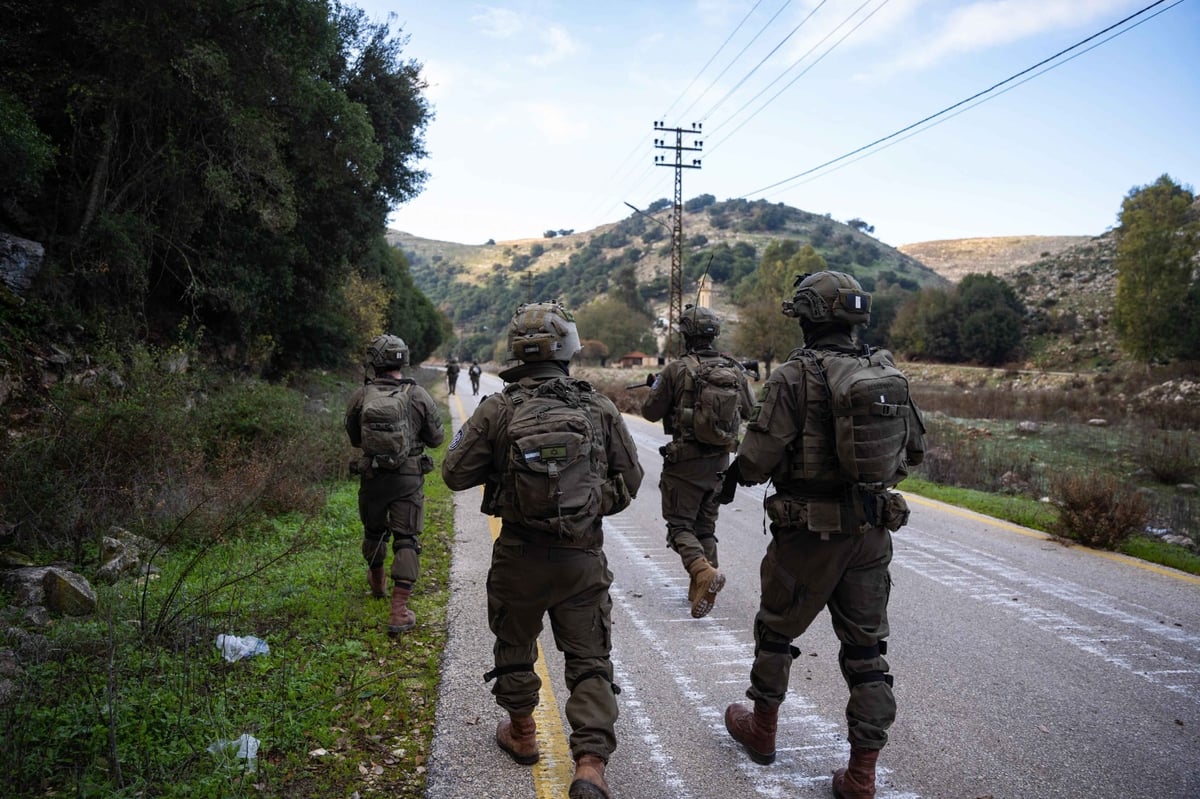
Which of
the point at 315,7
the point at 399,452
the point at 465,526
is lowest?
the point at 465,526

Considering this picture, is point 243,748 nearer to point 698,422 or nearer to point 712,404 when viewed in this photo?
point 698,422

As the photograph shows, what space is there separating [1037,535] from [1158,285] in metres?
39.3

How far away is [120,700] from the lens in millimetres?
3691

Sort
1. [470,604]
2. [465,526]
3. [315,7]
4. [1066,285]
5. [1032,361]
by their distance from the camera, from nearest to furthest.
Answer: [470,604], [465,526], [315,7], [1032,361], [1066,285]

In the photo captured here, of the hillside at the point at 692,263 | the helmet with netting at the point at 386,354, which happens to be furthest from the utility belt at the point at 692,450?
the hillside at the point at 692,263

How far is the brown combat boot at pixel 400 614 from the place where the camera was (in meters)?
5.19

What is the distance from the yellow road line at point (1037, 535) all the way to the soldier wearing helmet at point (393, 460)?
21.5 ft

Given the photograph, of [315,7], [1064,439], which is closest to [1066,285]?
[1064,439]

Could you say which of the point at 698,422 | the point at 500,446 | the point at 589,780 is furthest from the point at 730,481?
the point at 698,422

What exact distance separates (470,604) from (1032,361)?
53673 mm

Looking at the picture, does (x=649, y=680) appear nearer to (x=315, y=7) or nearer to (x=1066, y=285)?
(x=315, y=7)

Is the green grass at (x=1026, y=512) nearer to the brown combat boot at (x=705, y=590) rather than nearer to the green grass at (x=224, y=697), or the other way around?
the brown combat boot at (x=705, y=590)

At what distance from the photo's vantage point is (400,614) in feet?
17.3

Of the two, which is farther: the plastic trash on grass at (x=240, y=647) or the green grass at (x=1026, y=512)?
the green grass at (x=1026, y=512)
